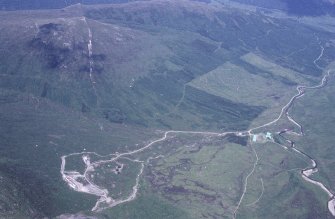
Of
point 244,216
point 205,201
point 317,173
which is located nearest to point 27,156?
point 205,201

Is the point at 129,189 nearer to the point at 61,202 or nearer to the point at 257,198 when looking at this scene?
the point at 61,202

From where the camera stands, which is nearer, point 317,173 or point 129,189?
point 129,189

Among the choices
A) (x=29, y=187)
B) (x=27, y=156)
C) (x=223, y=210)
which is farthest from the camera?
(x=27, y=156)

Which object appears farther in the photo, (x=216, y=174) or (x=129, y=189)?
(x=216, y=174)

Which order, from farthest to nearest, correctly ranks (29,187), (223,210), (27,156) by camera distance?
(27,156), (223,210), (29,187)

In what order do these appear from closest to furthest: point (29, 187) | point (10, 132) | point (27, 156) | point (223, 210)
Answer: point (29, 187) → point (223, 210) → point (27, 156) → point (10, 132)

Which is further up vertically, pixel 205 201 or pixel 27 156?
pixel 27 156

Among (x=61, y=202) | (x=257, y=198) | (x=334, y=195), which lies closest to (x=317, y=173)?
(x=334, y=195)

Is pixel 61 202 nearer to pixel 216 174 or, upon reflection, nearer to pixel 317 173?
pixel 216 174

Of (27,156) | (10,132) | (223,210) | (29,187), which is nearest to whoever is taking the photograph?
Answer: (29,187)
